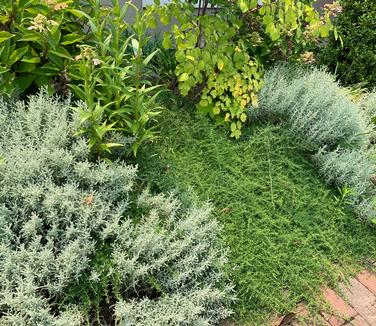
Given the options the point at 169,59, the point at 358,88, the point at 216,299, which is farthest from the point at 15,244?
the point at 358,88

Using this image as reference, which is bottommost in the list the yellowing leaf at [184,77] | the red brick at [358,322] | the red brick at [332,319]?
the red brick at [332,319]

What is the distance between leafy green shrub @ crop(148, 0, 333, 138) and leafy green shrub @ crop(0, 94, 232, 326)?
850 mm

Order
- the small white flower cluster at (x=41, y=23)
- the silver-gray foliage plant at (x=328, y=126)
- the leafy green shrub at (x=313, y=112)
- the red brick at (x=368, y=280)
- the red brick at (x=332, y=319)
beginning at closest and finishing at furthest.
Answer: the small white flower cluster at (x=41, y=23), the red brick at (x=332, y=319), the red brick at (x=368, y=280), the silver-gray foliage plant at (x=328, y=126), the leafy green shrub at (x=313, y=112)

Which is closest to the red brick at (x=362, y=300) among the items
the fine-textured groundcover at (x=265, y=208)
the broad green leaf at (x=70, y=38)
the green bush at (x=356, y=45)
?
the fine-textured groundcover at (x=265, y=208)

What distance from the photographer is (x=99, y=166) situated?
2.68 meters

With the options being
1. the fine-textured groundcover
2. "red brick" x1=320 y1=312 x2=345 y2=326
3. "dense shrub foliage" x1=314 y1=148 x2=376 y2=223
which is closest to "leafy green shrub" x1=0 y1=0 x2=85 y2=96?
the fine-textured groundcover

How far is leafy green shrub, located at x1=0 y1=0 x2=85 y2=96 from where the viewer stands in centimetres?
282

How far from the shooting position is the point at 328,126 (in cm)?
335

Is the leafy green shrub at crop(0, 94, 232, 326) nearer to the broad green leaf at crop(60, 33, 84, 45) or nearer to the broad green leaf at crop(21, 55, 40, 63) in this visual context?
the broad green leaf at crop(21, 55, 40, 63)

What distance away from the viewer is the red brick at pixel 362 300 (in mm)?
2778

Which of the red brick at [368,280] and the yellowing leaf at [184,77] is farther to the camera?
the yellowing leaf at [184,77]

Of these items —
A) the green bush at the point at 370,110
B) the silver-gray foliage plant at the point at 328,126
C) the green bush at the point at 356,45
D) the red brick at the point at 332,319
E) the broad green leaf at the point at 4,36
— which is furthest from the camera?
the green bush at the point at 356,45

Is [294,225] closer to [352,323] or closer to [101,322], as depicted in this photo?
[352,323]

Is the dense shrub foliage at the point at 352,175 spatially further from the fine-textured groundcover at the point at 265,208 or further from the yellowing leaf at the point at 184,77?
the yellowing leaf at the point at 184,77
